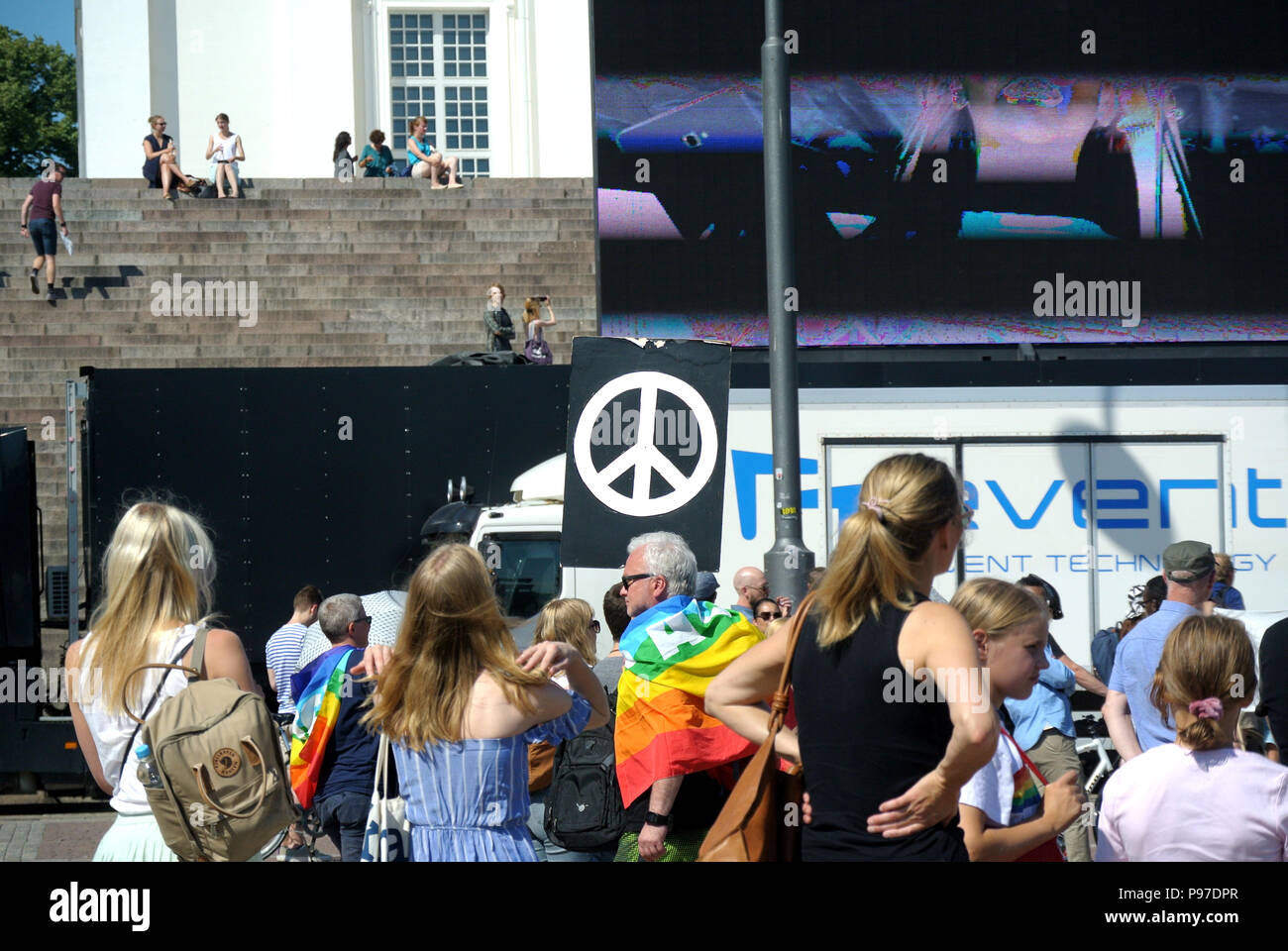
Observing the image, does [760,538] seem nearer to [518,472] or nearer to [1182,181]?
[518,472]

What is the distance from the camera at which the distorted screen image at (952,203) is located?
66.3 ft

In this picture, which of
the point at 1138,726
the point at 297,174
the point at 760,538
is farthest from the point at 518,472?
the point at 297,174

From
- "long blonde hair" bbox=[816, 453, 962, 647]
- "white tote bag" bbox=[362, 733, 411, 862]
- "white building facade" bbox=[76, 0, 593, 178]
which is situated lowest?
"white tote bag" bbox=[362, 733, 411, 862]

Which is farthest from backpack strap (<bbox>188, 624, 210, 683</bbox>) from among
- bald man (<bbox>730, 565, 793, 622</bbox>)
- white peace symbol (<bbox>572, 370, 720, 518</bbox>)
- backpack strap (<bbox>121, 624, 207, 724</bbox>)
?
bald man (<bbox>730, 565, 793, 622</bbox>)

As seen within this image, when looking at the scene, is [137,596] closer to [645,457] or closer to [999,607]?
[999,607]

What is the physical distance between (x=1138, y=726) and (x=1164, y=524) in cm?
634

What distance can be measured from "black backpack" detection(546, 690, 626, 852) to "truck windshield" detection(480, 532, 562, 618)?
19.4ft

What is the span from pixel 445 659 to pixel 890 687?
138 cm

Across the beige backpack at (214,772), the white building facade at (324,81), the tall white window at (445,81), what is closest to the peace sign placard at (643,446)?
the beige backpack at (214,772)

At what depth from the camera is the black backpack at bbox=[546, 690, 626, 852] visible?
570 centimetres

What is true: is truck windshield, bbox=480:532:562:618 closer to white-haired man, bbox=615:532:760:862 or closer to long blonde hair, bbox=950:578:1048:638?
white-haired man, bbox=615:532:760:862

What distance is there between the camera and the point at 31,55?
179 feet

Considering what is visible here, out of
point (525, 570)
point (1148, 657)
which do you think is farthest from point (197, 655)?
point (525, 570)

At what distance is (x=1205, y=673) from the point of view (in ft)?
13.3
